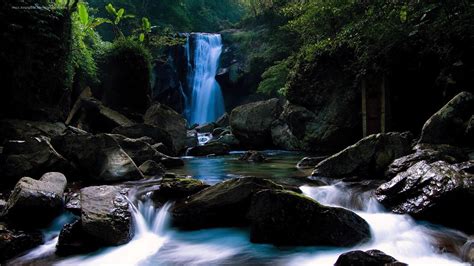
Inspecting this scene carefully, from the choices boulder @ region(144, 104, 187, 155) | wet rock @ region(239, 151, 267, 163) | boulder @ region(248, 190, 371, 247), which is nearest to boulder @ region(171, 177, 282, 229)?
boulder @ region(248, 190, 371, 247)

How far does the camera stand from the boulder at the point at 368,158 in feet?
25.6

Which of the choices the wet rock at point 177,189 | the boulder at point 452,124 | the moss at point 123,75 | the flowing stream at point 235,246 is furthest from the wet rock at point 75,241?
the moss at point 123,75

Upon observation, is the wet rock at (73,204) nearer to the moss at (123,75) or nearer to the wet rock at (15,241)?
the wet rock at (15,241)

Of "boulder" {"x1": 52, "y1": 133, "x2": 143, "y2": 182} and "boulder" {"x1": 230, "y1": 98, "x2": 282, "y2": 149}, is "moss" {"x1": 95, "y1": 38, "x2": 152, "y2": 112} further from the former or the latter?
"boulder" {"x1": 52, "y1": 133, "x2": 143, "y2": 182}

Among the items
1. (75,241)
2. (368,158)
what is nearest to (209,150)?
(368,158)

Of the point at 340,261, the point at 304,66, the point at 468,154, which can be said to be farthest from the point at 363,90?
the point at 340,261

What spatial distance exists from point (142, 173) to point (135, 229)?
2.99 m

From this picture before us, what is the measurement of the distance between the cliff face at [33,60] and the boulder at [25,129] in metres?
0.50

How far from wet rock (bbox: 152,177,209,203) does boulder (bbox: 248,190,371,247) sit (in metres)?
1.59

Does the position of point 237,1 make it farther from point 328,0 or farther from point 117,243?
point 117,243

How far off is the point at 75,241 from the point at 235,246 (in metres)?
2.27

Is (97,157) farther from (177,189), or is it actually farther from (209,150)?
A: (209,150)

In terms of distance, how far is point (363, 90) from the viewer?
1275 cm

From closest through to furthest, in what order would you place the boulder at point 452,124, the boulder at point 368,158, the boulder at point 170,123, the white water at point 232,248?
the white water at point 232,248, the boulder at point 368,158, the boulder at point 452,124, the boulder at point 170,123
